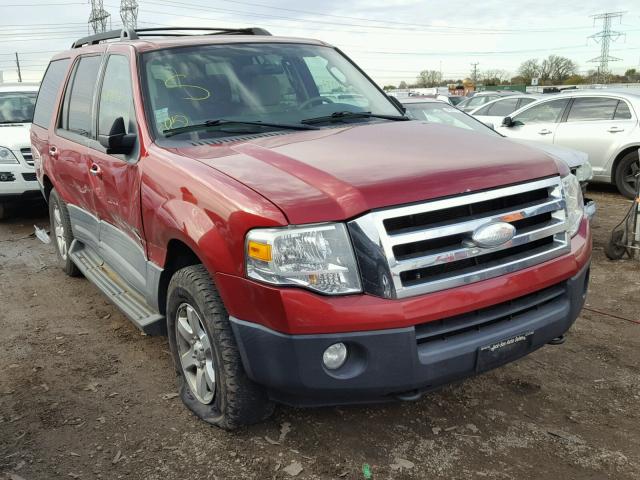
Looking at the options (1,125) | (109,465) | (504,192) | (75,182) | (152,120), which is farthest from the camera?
(1,125)

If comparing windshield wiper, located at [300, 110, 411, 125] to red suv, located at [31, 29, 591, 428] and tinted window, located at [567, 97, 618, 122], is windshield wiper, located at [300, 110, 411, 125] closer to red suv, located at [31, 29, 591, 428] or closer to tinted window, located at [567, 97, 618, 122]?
red suv, located at [31, 29, 591, 428]

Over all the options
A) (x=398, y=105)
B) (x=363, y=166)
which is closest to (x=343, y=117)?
(x=398, y=105)

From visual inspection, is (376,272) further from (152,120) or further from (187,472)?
(152,120)

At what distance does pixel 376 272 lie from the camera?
241cm

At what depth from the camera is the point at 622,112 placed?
9336 millimetres

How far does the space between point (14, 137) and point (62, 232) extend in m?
3.39

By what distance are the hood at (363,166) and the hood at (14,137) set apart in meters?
5.88

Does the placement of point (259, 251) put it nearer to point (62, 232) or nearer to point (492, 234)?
point (492, 234)

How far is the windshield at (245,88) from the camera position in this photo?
3568 millimetres

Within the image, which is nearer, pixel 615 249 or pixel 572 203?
pixel 572 203

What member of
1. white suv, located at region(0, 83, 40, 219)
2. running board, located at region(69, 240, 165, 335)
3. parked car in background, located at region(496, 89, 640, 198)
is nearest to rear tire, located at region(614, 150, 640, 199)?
parked car in background, located at region(496, 89, 640, 198)

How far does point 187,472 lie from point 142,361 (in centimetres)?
134

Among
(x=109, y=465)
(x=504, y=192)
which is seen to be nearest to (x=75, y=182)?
(x=109, y=465)

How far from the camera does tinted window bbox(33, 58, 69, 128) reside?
5.36 meters
